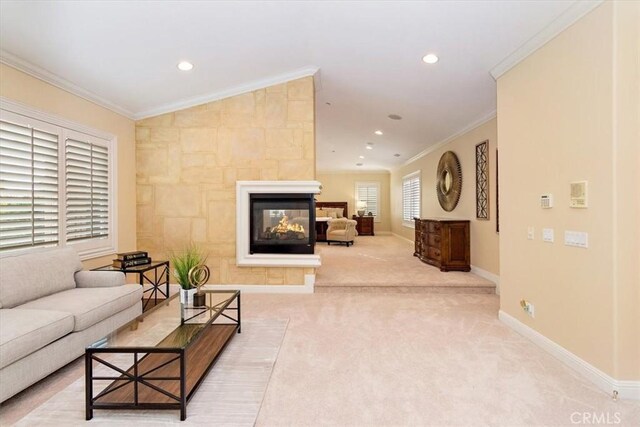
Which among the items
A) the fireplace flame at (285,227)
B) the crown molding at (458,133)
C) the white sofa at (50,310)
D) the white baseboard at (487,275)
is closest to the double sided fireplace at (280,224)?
the fireplace flame at (285,227)

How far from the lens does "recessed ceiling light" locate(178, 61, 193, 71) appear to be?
149 inches

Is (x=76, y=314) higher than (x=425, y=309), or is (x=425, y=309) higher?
(x=76, y=314)

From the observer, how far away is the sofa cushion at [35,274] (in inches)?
105

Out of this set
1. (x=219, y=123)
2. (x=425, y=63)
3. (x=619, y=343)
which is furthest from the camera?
(x=219, y=123)

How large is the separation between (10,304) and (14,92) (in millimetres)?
1951

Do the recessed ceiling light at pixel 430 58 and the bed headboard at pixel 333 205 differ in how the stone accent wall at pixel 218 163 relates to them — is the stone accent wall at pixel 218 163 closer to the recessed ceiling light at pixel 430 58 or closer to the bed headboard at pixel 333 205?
the recessed ceiling light at pixel 430 58

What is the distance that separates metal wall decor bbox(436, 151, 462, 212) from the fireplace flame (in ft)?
10.6

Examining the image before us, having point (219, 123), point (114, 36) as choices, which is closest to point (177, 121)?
point (219, 123)

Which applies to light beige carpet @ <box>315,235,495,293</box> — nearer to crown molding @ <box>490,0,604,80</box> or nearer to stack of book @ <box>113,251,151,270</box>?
stack of book @ <box>113,251,151,270</box>

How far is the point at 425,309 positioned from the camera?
4.03 m

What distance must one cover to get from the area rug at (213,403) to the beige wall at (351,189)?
1044cm

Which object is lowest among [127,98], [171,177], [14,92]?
[171,177]

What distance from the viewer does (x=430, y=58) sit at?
3.73 meters

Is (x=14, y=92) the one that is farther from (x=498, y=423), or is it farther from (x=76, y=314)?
(x=498, y=423)
